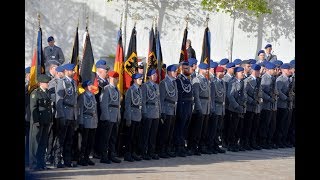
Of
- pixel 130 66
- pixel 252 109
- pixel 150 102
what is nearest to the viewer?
pixel 150 102

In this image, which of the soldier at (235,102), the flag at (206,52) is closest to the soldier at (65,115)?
the soldier at (235,102)

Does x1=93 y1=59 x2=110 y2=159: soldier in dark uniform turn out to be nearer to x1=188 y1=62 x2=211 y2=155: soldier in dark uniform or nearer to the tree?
x1=188 y1=62 x2=211 y2=155: soldier in dark uniform

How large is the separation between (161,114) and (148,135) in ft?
1.64

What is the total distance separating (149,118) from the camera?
12.3 metres

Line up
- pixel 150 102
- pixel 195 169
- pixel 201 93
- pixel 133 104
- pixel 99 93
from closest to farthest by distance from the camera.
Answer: pixel 195 169, pixel 99 93, pixel 133 104, pixel 150 102, pixel 201 93

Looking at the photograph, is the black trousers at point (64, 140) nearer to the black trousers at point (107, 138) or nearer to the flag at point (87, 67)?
the black trousers at point (107, 138)

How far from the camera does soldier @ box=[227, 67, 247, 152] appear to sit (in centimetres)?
1394

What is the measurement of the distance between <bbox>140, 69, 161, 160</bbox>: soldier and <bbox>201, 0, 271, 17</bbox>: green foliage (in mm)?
11932

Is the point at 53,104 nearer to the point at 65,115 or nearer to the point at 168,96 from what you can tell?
the point at 65,115

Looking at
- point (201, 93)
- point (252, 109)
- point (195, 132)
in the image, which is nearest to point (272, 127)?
point (252, 109)

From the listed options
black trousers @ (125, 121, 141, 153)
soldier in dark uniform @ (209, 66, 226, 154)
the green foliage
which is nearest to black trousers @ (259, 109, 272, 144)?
soldier in dark uniform @ (209, 66, 226, 154)
